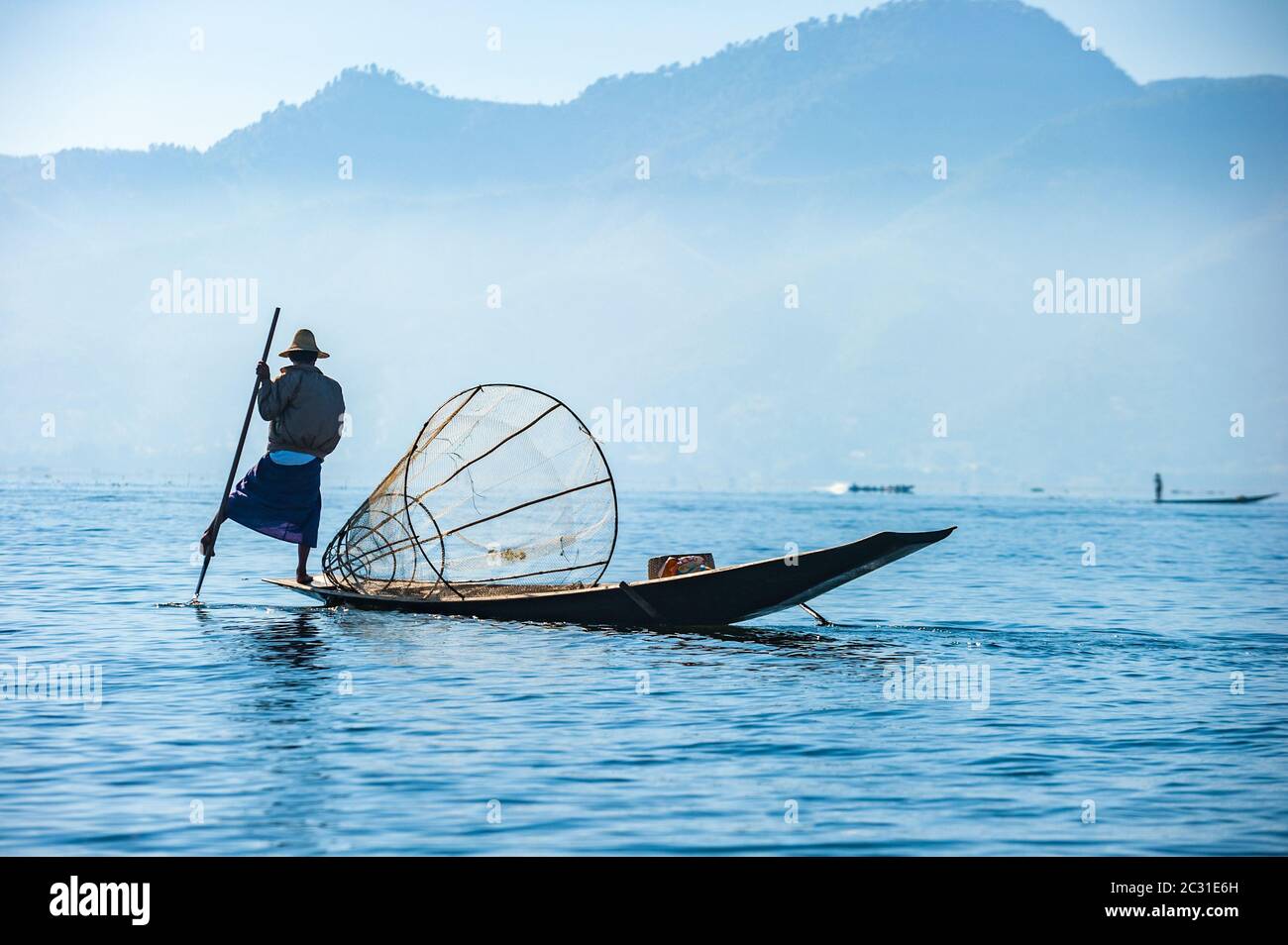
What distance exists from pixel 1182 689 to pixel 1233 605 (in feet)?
39.9

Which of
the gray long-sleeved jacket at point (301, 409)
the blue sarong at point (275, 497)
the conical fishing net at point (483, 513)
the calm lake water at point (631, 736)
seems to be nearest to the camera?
the calm lake water at point (631, 736)

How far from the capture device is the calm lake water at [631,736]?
8477mm

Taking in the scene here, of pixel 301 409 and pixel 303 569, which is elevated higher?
pixel 301 409

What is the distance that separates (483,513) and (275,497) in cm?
262

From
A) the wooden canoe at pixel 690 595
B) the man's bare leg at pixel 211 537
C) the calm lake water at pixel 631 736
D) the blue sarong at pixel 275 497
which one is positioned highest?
the blue sarong at pixel 275 497

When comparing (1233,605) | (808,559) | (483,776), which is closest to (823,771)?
(483,776)

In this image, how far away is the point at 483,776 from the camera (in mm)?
9703

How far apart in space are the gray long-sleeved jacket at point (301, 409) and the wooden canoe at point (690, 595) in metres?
2.09

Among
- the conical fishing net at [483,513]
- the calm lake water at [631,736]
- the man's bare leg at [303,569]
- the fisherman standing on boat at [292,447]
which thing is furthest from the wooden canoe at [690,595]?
the fisherman standing on boat at [292,447]

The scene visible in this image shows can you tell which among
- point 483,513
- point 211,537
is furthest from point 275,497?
point 483,513

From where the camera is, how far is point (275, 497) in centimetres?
1825

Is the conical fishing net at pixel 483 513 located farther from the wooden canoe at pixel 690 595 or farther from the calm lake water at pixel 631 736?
the calm lake water at pixel 631 736

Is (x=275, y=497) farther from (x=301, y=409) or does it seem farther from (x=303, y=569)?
(x=303, y=569)
